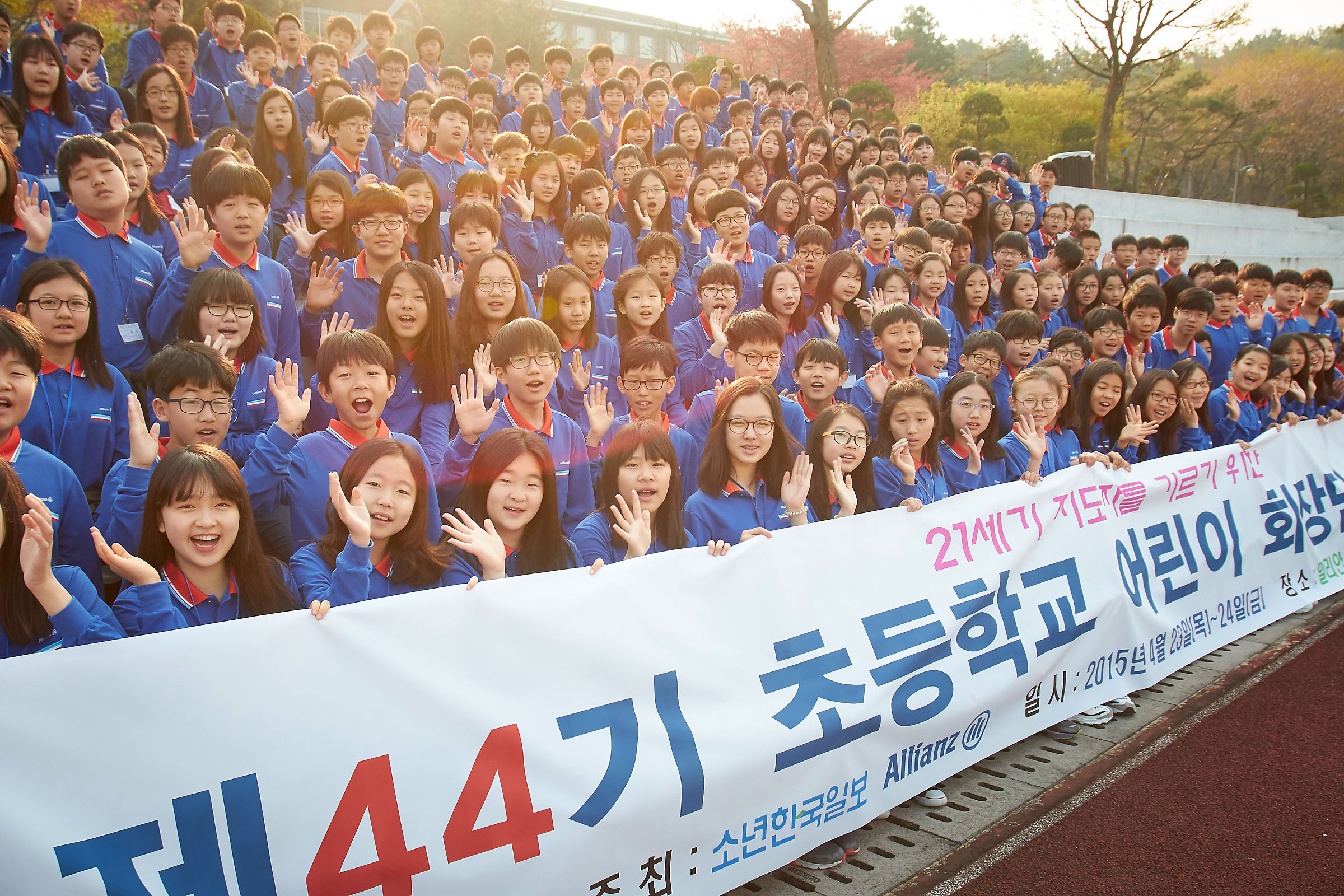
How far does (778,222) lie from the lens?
24.1 ft

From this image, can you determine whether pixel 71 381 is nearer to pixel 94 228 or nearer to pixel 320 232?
pixel 94 228

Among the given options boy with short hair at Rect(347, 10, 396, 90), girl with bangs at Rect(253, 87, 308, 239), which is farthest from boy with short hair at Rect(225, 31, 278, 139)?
girl with bangs at Rect(253, 87, 308, 239)

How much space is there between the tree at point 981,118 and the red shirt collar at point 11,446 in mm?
21163

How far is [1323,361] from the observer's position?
6465mm

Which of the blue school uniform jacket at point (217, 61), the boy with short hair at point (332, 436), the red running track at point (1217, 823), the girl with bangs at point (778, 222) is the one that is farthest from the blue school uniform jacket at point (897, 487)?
the blue school uniform jacket at point (217, 61)

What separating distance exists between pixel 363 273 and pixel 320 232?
0.58 m

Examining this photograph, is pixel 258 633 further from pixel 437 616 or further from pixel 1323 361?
pixel 1323 361

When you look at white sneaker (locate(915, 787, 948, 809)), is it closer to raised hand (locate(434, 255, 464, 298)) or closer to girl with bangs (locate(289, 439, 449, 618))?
girl with bangs (locate(289, 439, 449, 618))

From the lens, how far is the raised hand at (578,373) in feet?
14.4

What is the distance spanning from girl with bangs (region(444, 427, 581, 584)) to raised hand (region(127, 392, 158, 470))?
94 centimetres

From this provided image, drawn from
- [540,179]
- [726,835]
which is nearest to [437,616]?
[726,835]

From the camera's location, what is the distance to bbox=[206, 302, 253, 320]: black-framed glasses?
3.54m

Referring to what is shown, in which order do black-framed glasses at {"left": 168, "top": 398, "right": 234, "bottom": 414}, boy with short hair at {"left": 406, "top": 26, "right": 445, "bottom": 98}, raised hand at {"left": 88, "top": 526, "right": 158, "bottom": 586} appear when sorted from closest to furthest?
1. raised hand at {"left": 88, "top": 526, "right": 158, "bottom": 586}
2. black-framed glasses at {"left": 168, "top": 398, "right": 234, "bottom": 414}
3. boy with short hair at {"left": 406, "top": 26, "right": 445, "bottom": 98}

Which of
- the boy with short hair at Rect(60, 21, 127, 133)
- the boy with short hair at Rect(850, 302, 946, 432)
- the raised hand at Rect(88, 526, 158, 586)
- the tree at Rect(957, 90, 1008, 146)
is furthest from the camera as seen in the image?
the tree at Rect(957, 90, 1008, 146)
